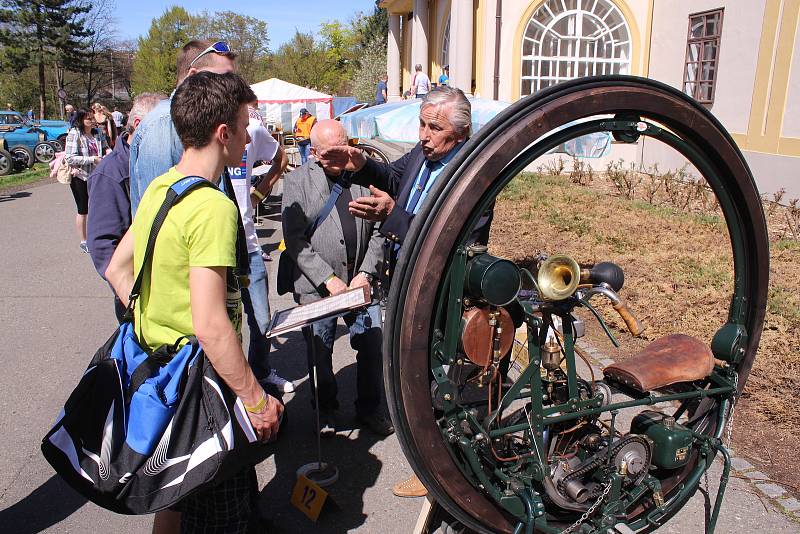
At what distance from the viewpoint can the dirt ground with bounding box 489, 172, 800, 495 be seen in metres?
3.96

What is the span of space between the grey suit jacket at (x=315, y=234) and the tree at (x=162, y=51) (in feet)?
189

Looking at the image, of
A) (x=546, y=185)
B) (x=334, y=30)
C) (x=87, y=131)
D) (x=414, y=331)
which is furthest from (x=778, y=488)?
(x=334, y=30)

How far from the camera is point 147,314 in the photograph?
6.97 feet

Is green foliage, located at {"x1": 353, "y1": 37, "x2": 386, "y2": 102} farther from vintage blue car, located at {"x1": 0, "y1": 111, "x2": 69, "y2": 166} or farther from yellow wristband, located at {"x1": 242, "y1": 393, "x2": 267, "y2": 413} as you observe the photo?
yellow wristband, located at {"x1": 242, "y1": 393, "x2": 267, "y2": 413}

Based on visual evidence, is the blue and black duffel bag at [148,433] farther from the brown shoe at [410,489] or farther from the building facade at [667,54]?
the building facade at [667,54]

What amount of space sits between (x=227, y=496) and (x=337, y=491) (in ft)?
3.79

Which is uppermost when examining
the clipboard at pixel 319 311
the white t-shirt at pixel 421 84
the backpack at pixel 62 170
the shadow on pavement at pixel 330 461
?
the white t-shirt at pixel 421 84

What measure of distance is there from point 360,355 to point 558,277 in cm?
200

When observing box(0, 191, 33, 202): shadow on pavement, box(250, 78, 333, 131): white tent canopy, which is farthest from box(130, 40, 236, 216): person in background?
box(250, 78, 333, 131): white tent canopy

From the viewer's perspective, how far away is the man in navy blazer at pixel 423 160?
2.92 metres

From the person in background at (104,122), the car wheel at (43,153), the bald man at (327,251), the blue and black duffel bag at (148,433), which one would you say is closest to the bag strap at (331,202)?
the bald man at (327,251)

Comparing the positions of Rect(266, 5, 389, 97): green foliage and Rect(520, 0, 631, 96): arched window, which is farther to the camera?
Rect(266, 5, 389, 97): green foliage

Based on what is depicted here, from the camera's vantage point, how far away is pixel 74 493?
3.29 meters

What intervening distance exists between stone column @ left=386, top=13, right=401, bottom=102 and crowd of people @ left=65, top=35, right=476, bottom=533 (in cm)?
2777
